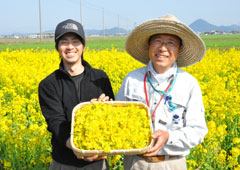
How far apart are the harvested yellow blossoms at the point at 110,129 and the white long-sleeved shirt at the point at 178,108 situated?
0.21 meters

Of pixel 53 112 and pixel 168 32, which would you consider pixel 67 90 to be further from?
pixel 168 32

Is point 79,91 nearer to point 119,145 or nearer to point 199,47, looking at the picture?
point 119,145

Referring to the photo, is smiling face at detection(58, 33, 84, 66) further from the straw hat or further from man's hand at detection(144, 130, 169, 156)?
man's hand at detection(144, 130, 169, 156)

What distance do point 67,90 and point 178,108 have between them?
870 mm

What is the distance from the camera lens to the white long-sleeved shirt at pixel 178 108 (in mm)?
1604

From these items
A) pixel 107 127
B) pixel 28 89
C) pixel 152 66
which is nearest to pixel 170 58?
pixel 152 66

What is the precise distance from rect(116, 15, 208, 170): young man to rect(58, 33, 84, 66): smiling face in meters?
0.47

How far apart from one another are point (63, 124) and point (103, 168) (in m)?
0.57

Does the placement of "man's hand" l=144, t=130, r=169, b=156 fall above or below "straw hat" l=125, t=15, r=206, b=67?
below

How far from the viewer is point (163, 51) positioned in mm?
1690

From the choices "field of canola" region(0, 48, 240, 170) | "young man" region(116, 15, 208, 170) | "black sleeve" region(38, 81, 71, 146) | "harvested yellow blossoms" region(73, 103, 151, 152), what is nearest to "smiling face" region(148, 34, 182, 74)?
"young man" region(116, 15, 208, 170)

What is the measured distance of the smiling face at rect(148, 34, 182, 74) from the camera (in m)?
1.70

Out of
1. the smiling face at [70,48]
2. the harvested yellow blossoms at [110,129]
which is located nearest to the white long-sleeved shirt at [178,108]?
the harvested yellow blossoms at [110,129]

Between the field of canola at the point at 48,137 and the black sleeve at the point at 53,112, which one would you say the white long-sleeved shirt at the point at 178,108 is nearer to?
the black sleeve at the point at 53,112
